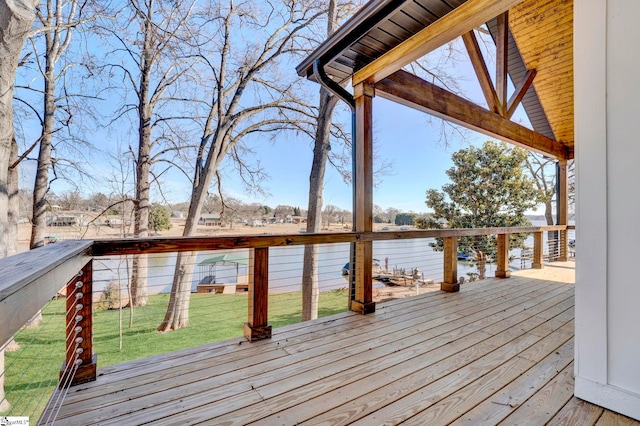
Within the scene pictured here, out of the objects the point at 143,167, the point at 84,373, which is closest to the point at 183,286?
the point at 143,167

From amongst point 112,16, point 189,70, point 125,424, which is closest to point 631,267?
point 125,424

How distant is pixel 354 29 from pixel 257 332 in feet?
8.76

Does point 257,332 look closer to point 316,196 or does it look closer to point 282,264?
point 282,264

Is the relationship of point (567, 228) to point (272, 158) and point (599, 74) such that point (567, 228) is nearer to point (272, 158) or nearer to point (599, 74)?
point (599, 74)

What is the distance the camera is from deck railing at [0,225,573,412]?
0.72m

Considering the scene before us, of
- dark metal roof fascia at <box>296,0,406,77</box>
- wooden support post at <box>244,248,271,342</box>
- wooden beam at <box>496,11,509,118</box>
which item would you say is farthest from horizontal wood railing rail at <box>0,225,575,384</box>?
wooden beam at <box>496,11,509,118</box>

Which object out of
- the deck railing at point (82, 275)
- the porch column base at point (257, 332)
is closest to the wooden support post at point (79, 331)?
the deck railing at point (82, 275)

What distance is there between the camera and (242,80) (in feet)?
26.6

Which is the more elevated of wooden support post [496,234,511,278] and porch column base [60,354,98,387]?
wooden support post [496,234,511,278]

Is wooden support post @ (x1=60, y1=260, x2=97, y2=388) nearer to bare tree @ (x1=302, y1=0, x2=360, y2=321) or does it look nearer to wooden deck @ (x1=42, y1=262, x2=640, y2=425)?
wooden deck @ (x1=42, y1=262, x2=640, y2=425)

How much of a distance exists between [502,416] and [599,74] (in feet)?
6.19

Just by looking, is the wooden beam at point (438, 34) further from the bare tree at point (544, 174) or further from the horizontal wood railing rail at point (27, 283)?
the bare tree at point (544, 174)

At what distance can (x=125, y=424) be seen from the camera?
4.51ft

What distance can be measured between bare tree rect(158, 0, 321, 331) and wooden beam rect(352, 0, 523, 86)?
570 centimetres
